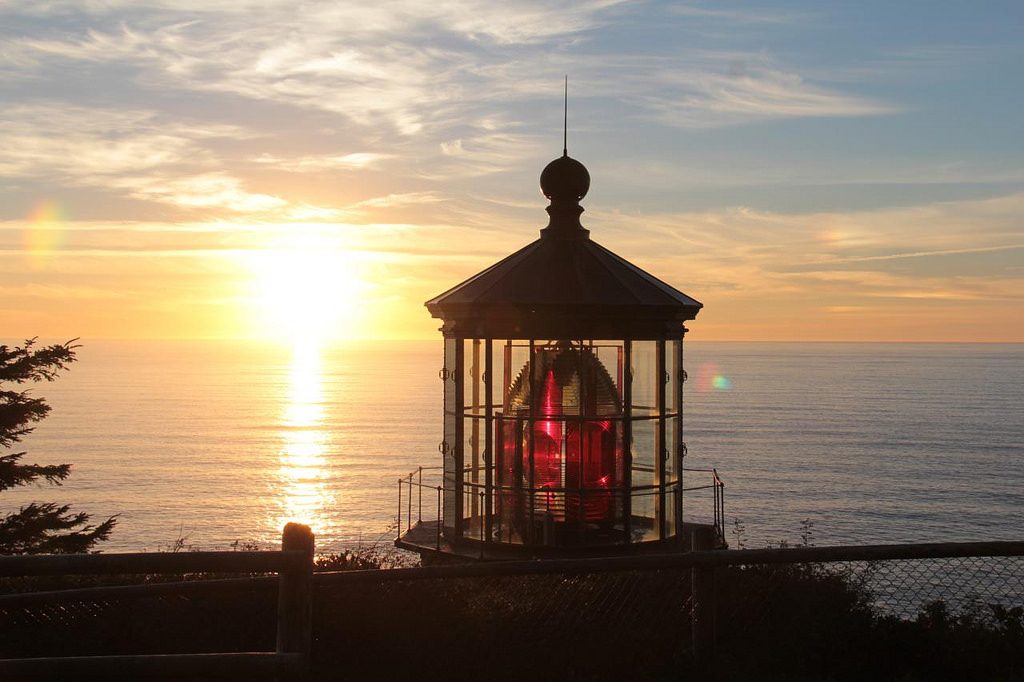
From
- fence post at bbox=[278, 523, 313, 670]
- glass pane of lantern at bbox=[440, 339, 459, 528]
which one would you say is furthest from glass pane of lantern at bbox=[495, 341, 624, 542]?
fence post at bbox=[278, 523, 313, 670]

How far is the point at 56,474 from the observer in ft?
60.8

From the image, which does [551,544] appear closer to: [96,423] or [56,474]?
[56,474]

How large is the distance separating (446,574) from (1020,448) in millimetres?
71245

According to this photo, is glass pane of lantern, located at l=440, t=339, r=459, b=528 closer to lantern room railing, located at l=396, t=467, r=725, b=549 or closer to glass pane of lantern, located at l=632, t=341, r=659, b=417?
lantern room railing, located at l=396, t=467, r=725, b=549

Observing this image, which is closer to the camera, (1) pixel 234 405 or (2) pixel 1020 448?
(2) pixel 1020 448

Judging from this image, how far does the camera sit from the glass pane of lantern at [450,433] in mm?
11273

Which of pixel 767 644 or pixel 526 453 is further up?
pixel 526 453

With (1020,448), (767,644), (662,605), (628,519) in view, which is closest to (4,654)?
(662,605)

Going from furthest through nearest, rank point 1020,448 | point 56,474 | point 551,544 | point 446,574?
point 1020,448 → point 56,474 → point 551,544 → point 446,574

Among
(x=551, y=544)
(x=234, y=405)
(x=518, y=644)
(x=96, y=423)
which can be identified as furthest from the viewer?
(x=234, y=405)

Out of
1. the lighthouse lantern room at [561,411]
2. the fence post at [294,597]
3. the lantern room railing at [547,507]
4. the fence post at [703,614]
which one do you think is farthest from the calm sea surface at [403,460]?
the fence post at [294,597]

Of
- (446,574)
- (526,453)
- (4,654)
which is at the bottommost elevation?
(4,654)

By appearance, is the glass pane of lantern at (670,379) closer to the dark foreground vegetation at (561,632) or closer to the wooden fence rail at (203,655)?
the dark foreground vegetation at (561,632)

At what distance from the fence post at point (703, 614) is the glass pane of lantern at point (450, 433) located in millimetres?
4665
